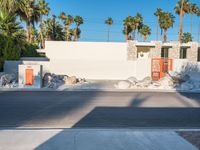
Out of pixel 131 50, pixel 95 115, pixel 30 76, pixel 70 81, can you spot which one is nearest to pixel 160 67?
pixel 70 81

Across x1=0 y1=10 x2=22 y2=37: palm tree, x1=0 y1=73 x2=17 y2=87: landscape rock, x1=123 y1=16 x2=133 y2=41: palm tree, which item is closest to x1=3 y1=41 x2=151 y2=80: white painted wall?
x1=0 y1=10 x2=22 y2=37: palm tree

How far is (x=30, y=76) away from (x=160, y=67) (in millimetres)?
11368

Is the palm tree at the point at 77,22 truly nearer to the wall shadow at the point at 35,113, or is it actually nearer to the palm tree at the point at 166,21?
the palm tree at the point at 166,21

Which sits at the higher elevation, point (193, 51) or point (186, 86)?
point (193, 51)

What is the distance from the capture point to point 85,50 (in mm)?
34812

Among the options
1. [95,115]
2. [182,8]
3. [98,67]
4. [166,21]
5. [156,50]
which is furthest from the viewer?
[166,21]

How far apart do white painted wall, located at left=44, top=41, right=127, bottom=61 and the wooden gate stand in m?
11.2

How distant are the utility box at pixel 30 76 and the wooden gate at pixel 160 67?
10.4m

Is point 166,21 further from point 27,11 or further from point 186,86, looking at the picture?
point 186,86

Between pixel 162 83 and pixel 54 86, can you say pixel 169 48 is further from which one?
pixel 54 86

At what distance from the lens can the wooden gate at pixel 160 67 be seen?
2353 cm

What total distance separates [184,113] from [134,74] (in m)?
15.1

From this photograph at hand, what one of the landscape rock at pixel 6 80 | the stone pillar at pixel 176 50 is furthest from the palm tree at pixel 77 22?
the landscape rock at pixel 6 80

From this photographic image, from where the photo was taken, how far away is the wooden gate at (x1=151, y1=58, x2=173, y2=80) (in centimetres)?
2353
